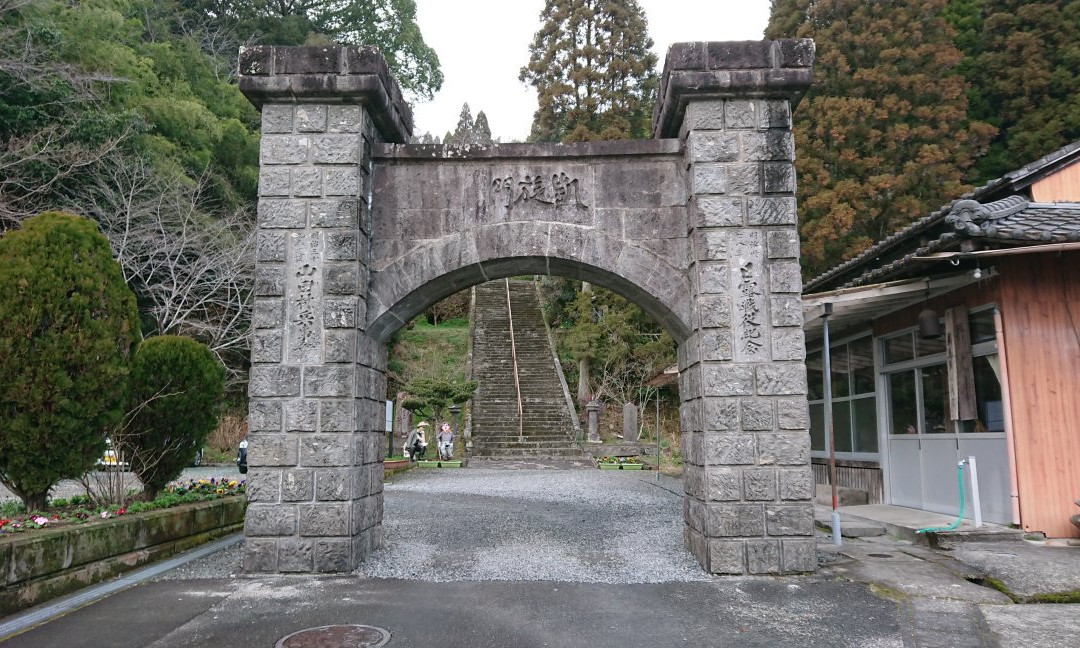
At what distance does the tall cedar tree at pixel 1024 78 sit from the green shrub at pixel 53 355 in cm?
1723

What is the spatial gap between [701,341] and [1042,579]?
2883 millimetres

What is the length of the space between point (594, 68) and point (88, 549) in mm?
22787

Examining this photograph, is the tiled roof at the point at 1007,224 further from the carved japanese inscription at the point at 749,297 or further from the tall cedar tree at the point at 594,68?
the tall cedar tree at the point at 594,68

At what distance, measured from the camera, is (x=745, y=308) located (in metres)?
5.63

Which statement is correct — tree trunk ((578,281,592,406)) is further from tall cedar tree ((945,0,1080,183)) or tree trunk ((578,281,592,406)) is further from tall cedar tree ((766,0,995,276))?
tall cedar tree ((945,0,1080,183))

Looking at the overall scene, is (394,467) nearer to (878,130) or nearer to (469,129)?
(878,130)

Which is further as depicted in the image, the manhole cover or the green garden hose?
the green garden hose

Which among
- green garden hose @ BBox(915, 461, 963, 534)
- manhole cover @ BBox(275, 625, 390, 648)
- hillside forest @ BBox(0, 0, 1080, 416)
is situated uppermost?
hillside forest @ BBox(0, 0, 1080, 416)

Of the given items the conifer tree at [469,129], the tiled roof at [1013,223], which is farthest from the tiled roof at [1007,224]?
the conifer tree at [469,129]

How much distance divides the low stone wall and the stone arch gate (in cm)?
106

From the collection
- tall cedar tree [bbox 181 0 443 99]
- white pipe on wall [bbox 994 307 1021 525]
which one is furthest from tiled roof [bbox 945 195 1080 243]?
tall cedar tree [bbox 181 0 443 99]

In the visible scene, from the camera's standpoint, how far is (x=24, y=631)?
13.3 ft

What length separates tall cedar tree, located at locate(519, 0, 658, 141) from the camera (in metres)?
24.1

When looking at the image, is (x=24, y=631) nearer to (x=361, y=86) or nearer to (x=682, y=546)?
(x=361, y=86)
